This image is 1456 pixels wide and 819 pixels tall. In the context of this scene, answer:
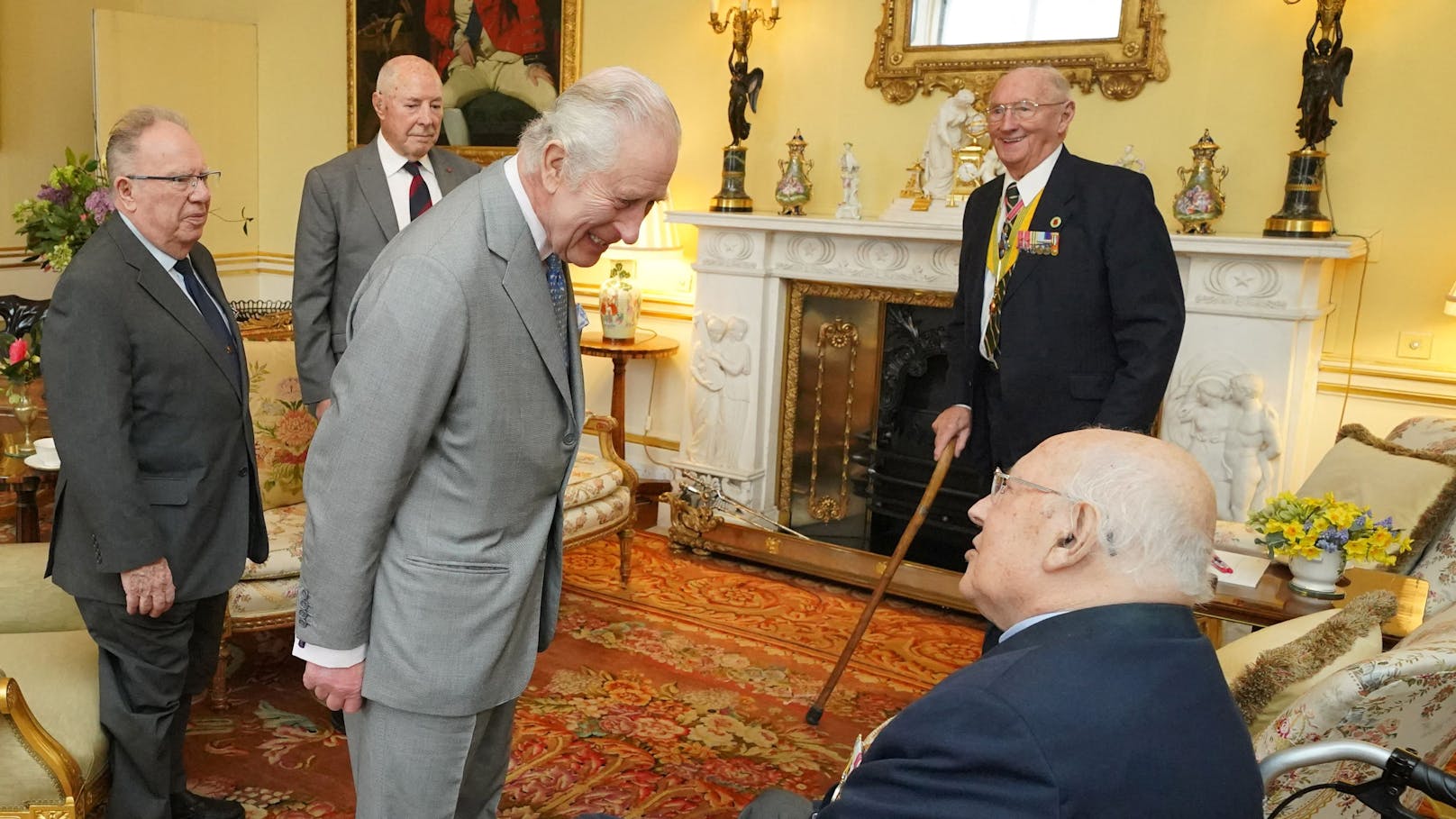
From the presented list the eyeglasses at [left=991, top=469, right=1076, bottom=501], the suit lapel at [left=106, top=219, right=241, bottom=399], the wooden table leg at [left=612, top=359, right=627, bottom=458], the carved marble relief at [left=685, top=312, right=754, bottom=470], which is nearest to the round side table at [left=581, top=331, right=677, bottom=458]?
the wooden table leg at [left=612, top=359, right=627, bottom=458]

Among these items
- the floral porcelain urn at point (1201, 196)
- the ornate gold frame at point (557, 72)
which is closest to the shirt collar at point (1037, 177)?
the floral porcelain urn at point (1201, 196)

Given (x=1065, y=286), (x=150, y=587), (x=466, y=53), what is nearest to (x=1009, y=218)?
(x=1065, y=286)

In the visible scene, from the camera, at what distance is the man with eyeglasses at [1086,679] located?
111cm

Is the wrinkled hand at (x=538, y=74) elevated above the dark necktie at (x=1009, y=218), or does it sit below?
above

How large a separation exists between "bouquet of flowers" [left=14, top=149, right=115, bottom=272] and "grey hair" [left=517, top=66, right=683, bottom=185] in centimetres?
218

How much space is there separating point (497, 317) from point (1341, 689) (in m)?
1.25

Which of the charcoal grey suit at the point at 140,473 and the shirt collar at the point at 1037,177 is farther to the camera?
the shirt collar at the point at 1037,177

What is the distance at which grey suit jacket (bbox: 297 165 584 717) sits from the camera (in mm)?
1491

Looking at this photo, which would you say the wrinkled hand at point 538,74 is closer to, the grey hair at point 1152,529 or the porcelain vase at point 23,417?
the porcelain vase at point 23,417

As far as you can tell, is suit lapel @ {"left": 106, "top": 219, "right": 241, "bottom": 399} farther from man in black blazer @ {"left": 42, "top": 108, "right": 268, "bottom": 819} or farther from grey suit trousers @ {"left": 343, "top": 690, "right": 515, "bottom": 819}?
grey suit trousers @ {"left": 343, "top": 690, "right": 515, "bottom": 819}

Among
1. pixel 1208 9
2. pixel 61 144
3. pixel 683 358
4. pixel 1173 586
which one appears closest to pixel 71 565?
pixel 1173 586

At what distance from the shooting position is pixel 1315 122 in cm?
398

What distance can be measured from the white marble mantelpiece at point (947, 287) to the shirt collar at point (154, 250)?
297 centimetres

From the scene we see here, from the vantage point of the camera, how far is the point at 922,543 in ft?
16.0
